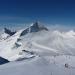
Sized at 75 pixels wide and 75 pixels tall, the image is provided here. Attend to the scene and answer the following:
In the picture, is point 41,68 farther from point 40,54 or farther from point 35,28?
point 35,28

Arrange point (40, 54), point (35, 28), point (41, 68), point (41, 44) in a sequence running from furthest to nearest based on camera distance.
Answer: point (35, 28) < point (41, 44) < point (40, 54) < point (41, 68)

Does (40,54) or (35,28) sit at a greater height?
(35,28)

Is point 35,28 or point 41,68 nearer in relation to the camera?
point 41,68

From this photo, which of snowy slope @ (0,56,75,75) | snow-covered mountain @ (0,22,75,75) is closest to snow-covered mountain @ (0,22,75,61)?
snow-covered mountain @ (0,22,75,75)

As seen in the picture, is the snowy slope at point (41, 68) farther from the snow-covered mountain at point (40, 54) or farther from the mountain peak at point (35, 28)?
the mountain peak at point (35, 28)

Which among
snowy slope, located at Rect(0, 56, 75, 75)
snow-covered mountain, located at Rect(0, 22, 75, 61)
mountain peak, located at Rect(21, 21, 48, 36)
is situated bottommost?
Result: snowy slope, located at Rect(0, 56, 75, 75)

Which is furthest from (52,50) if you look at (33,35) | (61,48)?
(33,35)

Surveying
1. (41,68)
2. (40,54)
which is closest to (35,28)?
(40,54)

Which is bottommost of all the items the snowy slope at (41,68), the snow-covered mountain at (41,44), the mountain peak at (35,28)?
the snowy slope at (41,68)

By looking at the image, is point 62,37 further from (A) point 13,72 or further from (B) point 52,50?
(A) point 13,72

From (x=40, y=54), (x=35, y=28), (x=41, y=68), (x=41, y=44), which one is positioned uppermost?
(x=35, y=28)

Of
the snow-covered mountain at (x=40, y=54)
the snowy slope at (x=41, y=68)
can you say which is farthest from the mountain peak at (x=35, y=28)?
the snowy slope at (x=41, y=68)

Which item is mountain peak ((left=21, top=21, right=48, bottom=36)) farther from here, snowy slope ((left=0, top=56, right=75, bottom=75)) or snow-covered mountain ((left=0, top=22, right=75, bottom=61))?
snowy slope ((left=0, top=56, right=75, bottom=75))
